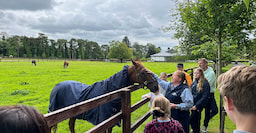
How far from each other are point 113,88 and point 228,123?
3.65 metres

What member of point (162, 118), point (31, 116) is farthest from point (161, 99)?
point (31, 116)

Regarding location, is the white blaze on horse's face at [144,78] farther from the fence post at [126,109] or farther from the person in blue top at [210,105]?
the person in blue top at [210,105]

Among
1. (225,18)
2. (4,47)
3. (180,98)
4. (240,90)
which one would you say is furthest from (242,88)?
(4,47)

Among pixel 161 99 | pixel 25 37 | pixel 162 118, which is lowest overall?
pixel 162 118

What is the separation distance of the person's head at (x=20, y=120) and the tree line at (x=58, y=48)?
66.5m

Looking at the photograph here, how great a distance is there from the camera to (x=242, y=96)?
38.6 inches

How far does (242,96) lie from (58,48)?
323 feet

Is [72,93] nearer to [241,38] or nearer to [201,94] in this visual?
[201,94]

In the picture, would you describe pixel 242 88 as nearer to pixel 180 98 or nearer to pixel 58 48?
pixel 180 98

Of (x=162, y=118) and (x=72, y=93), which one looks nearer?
(x=162, y=118)

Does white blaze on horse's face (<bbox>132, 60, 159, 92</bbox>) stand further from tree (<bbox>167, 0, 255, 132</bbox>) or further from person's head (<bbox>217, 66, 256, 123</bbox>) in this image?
person's head (<bbox>217, 66, 256, 123</bbox>)

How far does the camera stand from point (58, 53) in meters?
88.3

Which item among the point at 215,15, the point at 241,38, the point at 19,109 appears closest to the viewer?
the point at 19,109

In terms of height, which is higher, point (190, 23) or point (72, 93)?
point (190, 23)
